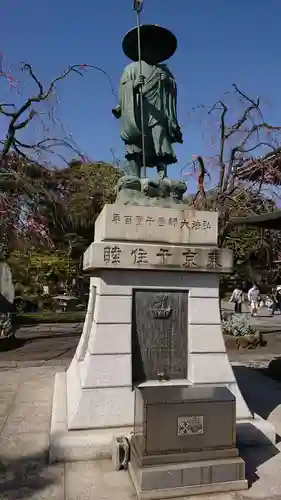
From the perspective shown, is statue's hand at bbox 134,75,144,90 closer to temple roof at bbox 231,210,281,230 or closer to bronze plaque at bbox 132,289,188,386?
bronze plaque at bbox 132,289,188,386

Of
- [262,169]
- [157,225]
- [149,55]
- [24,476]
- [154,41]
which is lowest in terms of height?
[24,476]

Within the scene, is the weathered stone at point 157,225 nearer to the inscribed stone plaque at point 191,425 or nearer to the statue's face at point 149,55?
the inscribed stone plaque at point 191,425

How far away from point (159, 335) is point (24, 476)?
2.13 metres

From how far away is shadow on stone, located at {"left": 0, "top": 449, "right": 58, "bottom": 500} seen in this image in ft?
11.9

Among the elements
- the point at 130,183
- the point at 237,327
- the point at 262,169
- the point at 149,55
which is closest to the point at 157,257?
the point at 130,183

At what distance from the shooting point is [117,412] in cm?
463

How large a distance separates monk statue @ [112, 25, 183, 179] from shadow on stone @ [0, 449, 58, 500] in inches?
152

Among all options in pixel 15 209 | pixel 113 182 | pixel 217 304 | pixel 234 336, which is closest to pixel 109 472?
pixel 217 304

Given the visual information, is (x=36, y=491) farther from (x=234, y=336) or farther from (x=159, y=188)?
(x=234, y=336)

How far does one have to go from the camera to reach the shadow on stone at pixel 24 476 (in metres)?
3.62

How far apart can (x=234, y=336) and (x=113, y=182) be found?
1294cm

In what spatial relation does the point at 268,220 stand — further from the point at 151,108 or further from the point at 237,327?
the point at 237,327

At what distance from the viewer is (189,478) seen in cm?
358

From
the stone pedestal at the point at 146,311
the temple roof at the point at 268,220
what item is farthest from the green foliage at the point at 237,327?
the stone pedestal at the point at 146,311
